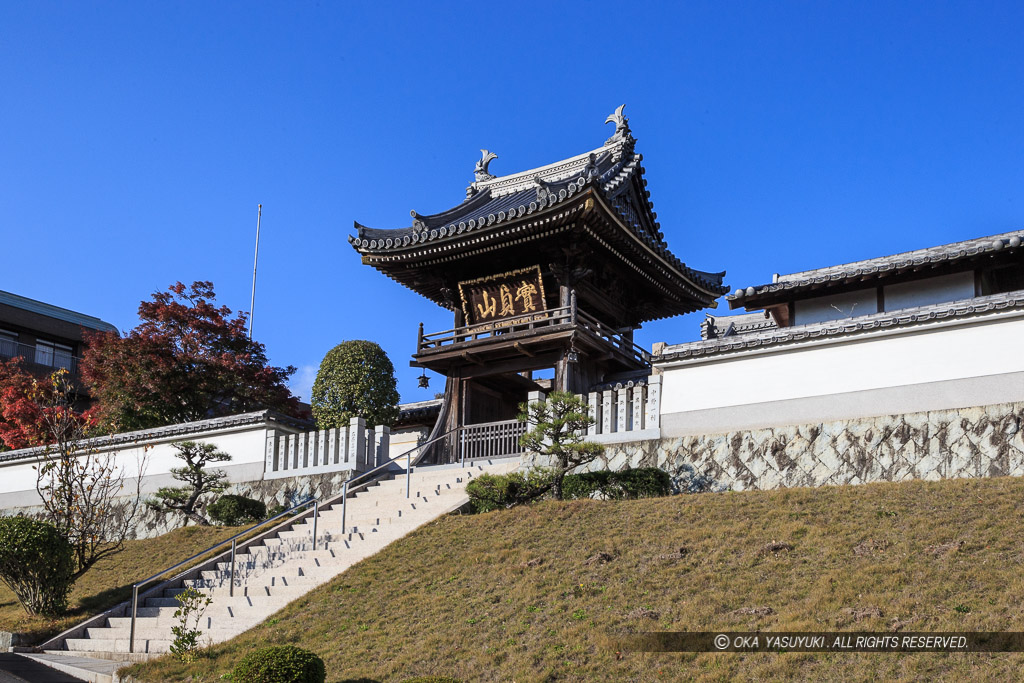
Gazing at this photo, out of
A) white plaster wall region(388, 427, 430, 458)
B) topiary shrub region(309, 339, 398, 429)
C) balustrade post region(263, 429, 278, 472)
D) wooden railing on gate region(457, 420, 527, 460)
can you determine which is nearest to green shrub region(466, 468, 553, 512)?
wooden railing on gate region(457, 420, 527, 460)

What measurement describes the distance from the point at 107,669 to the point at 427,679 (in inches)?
253

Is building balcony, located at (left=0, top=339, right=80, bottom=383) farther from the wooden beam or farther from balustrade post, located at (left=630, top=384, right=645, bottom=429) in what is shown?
balustrade post, located at (left=630, top=384, right=645, bottom=429)

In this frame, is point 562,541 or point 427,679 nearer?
point 427,679

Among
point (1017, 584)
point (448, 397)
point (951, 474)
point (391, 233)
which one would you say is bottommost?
point (1017, 584)

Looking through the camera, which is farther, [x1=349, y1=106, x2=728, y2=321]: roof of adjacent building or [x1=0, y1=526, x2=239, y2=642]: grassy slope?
[x1=349, y1=106, x2=728, y2=321]: roof of adjacent building

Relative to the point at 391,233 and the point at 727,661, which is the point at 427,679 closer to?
the point at 727,661

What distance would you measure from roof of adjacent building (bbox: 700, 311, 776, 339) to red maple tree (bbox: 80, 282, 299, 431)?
13.7 m

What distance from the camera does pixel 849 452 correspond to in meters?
16.8

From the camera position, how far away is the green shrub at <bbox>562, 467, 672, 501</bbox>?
17.0 m

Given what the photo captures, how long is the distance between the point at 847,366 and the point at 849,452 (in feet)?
5.46

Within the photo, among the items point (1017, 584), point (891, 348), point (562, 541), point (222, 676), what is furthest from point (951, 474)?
point (222, 676)

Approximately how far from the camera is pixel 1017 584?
416 inches

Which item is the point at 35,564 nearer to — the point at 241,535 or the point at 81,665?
the point at 81,665

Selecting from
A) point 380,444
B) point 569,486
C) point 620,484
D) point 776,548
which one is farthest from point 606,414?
point 776,548
